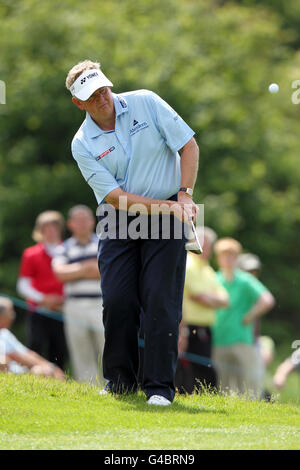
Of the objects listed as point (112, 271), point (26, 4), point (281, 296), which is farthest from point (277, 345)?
point (112, 271)

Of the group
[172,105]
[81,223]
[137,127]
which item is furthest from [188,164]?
[172,105]

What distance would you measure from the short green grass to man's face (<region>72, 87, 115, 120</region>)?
2042mm

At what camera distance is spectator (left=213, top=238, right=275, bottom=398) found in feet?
37.1

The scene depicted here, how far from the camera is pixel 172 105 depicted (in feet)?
66.2

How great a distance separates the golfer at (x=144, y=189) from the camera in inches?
257

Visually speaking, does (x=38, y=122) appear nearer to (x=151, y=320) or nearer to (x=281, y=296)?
(x=281, y=296)

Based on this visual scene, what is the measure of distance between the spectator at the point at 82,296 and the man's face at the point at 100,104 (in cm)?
467

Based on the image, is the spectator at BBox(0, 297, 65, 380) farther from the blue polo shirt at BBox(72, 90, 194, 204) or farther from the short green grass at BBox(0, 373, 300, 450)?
the blue polo shirt at BBox(72, 90, 194, 204)

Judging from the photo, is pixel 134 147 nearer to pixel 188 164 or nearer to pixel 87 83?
pixel 188 164

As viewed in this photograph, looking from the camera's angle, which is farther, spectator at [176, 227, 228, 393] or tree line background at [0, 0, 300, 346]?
tree line background at [0, 0, 300, 346]

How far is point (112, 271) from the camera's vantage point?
22.1ft

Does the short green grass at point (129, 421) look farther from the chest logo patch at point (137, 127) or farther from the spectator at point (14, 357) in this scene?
the spectator at point (14, 357)

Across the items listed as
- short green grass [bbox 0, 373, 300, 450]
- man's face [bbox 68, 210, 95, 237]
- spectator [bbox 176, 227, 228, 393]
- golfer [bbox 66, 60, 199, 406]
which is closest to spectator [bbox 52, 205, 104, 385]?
man's face [bbox 68, 210, 95, 237]
